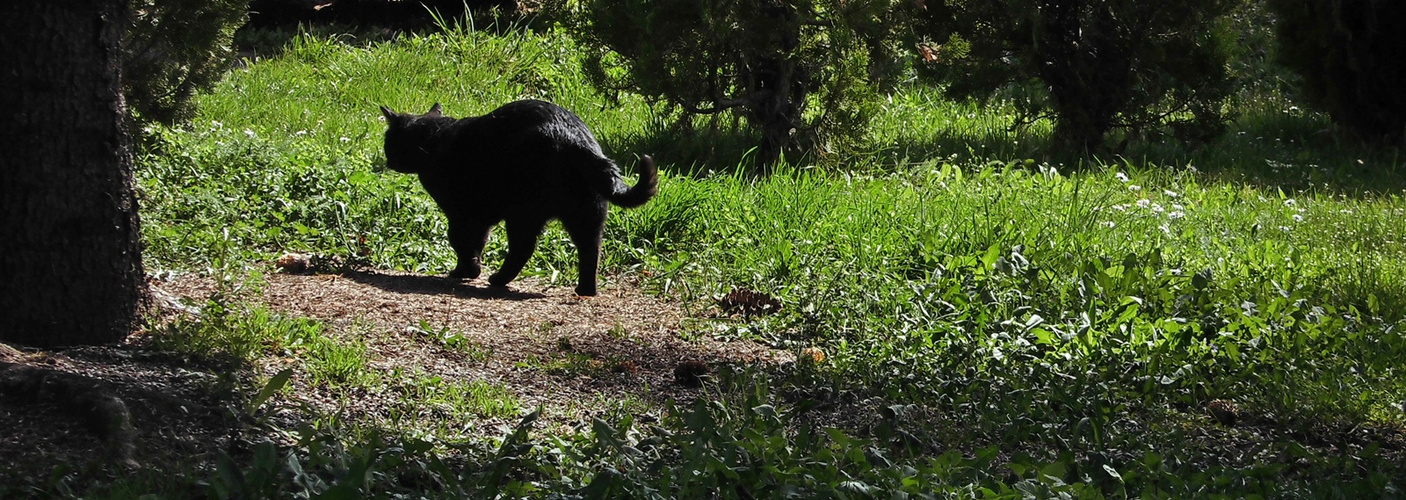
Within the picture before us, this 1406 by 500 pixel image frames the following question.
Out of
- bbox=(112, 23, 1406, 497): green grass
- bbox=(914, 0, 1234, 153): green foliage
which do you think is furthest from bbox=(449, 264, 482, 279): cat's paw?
bbox=(914, 0, 1234, 153): green foliage

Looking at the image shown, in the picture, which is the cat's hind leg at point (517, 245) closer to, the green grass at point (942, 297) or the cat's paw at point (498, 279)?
the cat's paw at point (498, 279)

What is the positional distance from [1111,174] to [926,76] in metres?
2.20

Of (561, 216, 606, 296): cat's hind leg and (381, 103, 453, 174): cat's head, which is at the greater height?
(381, 103, 453, 174): cat's head

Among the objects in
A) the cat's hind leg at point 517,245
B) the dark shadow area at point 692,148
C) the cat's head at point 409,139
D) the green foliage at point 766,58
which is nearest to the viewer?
the cat's hind leg at point 517,245

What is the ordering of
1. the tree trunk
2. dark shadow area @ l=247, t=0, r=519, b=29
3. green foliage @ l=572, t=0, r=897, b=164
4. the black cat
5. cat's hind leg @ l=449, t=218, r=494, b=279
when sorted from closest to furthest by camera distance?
the tree trunk → the black cat → cat's hind leg @ l=449, t=218, r=494, b=279 → green foliage @ l=572, t=0, r=897, b=164 → dark shadow area @ l=247, t=0, r=519, b=29

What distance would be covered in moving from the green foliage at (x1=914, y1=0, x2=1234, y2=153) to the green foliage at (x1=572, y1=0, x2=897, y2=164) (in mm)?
1121

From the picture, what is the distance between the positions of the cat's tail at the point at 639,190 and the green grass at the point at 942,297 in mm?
490

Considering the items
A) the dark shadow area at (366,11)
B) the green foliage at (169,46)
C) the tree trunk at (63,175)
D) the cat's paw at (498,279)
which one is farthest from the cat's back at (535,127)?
the dark shadow area at (366,11)

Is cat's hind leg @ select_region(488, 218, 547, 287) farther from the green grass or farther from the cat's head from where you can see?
the cat's head

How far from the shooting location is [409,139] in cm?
545

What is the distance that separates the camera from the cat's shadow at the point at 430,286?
16.0 ft

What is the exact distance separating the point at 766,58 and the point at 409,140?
2357 millimetres

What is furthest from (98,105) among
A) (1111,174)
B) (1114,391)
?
(1111,174)

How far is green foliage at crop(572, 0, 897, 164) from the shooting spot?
265 inches
